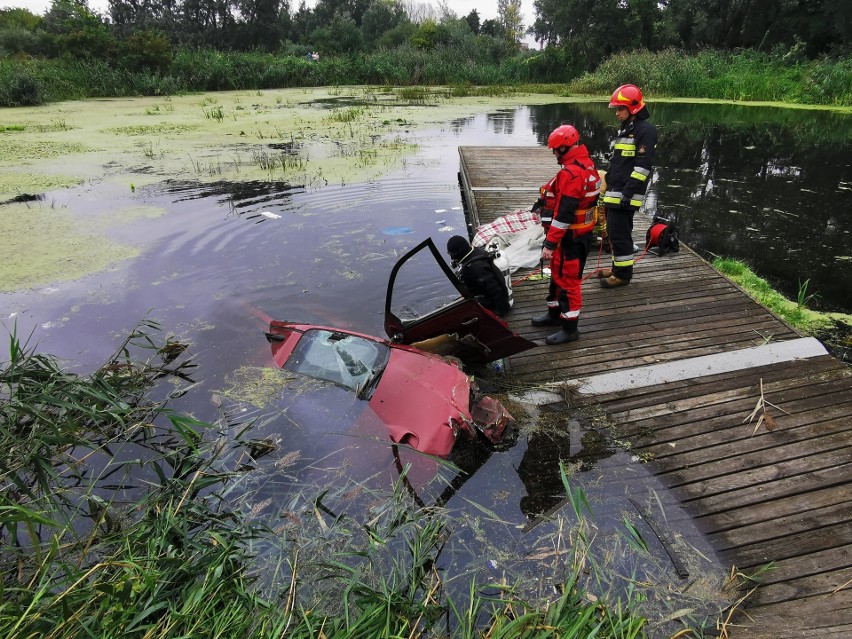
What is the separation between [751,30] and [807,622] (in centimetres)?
4032

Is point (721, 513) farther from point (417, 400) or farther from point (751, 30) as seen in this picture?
point (751, 30)

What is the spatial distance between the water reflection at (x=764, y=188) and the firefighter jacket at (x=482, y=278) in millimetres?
4104

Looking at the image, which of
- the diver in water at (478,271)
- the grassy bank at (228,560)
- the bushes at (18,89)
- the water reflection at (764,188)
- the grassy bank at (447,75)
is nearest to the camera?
the grassy bank at (228,560)

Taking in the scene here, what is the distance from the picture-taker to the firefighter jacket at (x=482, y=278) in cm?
→ 445

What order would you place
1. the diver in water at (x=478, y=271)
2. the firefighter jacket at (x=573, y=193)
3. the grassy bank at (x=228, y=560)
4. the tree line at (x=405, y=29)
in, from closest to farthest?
the grassy bank at (x=228, y=560) → the firefighter jacket at (x=573, y=193) → the diver in water at (x=478, y=271) → the tree line at (x=405, y=29)

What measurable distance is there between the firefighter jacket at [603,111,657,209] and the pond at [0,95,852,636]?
2393 millimetres

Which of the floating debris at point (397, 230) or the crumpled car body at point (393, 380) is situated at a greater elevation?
the floating debris at point (397, 230)

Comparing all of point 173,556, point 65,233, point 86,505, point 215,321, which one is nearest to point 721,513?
point 173,556

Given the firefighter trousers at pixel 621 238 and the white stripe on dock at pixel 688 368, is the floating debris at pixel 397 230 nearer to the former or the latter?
the firefighter trousers at pixel 621 238

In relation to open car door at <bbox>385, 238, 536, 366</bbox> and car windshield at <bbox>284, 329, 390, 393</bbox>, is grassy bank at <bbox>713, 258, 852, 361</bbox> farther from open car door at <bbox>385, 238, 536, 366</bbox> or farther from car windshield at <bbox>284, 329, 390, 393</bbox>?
car windshield at <bbox>284, 329, 390, 393</bbox>

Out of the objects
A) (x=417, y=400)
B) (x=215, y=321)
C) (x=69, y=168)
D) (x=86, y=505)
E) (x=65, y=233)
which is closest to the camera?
(x=86, y=505)

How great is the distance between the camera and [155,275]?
635 centimetres

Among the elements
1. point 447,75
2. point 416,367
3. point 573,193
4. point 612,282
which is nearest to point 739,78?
point 447,75

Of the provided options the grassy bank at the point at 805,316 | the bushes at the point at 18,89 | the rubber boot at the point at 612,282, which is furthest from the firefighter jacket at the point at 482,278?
the bushes at the point at 18,89
